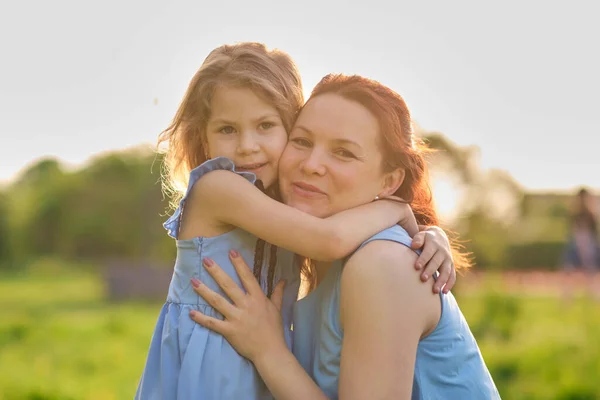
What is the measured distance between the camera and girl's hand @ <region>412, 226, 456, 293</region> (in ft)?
7.66

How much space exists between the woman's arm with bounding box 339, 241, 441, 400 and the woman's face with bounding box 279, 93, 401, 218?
0.35m

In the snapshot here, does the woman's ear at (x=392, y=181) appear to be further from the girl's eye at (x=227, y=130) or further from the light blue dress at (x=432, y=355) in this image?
the girl's eye at (x=227, y=130)

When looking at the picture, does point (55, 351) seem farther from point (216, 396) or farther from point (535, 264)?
point (535, 264)

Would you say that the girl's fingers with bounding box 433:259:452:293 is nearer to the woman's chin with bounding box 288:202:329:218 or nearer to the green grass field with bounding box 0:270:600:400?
the woman's chin with bounding box 288:202:329:218

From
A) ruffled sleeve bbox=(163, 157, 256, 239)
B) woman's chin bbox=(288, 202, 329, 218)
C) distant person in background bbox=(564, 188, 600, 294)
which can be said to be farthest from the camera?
distant person in background bbox=(564, 188, 600, 294)

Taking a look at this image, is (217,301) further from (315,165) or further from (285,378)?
(315,165)

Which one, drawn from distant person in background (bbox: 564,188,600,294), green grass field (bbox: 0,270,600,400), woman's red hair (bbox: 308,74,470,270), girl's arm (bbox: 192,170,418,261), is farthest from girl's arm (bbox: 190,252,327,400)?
distant person in background (bbox: 564,188,600,294)

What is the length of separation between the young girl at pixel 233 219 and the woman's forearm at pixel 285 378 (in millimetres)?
88

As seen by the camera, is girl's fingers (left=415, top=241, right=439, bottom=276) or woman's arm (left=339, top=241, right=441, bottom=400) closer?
woman's arm (left=339, top=241, right=441, bottom=400)

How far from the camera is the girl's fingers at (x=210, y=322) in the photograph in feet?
8.18

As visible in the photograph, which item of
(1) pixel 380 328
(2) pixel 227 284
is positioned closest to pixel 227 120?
(2) pixel 227 284

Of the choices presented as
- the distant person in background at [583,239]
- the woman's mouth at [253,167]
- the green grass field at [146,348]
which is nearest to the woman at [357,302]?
the woman's mouth at [253,167]

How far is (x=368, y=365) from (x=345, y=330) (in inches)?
5.2

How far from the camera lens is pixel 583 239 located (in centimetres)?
1509
